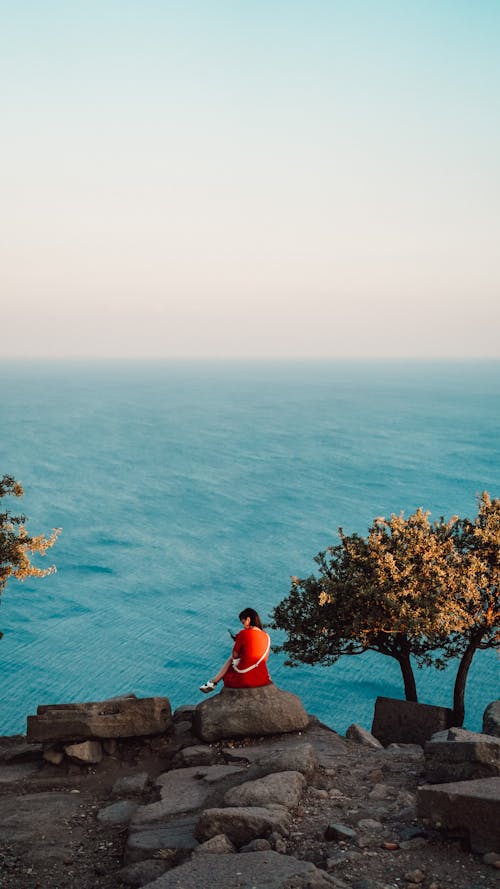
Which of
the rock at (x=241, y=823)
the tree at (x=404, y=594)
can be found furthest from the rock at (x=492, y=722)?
the rock at (x=241, y=823)

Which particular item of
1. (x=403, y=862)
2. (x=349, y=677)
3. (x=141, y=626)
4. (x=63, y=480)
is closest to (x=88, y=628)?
(x=141, y=626)

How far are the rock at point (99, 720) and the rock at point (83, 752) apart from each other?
0.73 ft

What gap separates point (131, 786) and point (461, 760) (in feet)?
26.4

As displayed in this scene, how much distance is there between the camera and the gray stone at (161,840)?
1312cm

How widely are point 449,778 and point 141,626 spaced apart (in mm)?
102554

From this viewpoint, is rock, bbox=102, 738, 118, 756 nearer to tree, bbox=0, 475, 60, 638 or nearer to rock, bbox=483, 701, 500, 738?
tree, bbox=0, 475, 60, 638

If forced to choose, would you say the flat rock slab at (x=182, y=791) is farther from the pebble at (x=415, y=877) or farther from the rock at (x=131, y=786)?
the pebble at (x=415, y=877)

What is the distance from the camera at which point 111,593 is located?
402ft

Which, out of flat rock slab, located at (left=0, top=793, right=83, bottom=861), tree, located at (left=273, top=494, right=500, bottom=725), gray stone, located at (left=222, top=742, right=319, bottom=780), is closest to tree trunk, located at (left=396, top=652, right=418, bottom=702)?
tree, located at (left=273, top=494, right=500, bottom=725)

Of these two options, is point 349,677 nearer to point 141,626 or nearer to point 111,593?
point 141,626

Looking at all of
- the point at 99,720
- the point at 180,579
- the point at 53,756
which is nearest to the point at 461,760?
the point at 99,720

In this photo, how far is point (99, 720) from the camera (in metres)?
19.2

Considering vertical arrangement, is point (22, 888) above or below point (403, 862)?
below

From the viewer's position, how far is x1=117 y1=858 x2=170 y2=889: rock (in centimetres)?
1240
